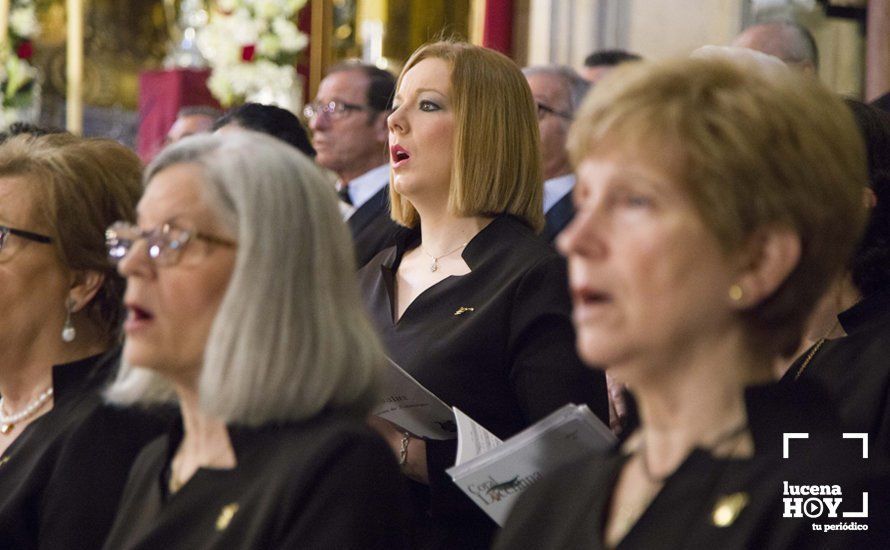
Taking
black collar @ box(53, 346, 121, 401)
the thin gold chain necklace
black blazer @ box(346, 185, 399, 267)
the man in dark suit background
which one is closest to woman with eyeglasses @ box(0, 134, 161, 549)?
black collar @ box(53, 346, 121, 401)

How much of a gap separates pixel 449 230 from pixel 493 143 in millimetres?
274

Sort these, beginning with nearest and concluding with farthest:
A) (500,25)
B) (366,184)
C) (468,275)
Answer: (468,275)
(366,184)
(500,25)

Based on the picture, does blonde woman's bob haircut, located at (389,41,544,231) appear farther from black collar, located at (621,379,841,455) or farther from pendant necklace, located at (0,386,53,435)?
black collar, located at (621,379,841,455)

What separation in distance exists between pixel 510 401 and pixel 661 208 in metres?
1.77

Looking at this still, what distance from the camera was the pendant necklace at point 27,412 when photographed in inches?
141

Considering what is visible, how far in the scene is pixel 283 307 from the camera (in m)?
2.51

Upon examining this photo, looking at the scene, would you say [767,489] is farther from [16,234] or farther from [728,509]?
[16,234]

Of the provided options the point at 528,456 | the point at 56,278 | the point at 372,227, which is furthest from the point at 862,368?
the point at 372,227

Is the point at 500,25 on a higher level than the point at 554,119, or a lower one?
higher

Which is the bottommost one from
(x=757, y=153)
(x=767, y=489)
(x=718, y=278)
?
(x=767, y=489)

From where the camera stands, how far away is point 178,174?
107 inches

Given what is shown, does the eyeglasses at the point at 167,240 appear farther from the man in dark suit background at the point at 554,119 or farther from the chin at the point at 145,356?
the man in dark suit background at the point at 554,119

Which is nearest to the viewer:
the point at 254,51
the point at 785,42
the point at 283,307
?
the point at 283,307

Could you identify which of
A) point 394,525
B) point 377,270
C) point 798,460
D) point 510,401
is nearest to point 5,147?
point 377,270
